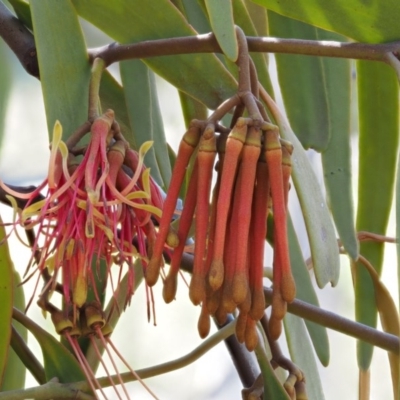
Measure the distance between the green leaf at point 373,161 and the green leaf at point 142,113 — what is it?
0.13 metres

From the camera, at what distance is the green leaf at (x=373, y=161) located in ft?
1.58

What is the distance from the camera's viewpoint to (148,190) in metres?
0.34

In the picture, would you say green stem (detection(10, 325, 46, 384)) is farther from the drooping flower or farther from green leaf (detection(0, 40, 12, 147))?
green leaf (detection(0, 40, 12, 147))

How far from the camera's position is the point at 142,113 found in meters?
0.48

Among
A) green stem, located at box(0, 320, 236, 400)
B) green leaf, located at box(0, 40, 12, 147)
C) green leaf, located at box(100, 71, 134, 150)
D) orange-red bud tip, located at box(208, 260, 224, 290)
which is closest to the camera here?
orange-red bud tip, located at box(208, 260, 224, 290)

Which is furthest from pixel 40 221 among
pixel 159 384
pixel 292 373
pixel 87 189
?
pixel 159 384

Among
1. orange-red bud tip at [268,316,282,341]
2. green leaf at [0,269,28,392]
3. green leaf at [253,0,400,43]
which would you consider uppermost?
green leaf at [253,0,400,43]

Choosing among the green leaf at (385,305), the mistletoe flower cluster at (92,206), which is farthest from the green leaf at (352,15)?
the green leaf at (385,305)

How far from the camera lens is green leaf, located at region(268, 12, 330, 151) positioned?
0.50 metres

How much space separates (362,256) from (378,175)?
0.23 feet

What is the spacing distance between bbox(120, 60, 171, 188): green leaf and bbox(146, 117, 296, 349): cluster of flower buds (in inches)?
6.0

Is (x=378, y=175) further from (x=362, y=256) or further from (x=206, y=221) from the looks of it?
(x=206, y=221)

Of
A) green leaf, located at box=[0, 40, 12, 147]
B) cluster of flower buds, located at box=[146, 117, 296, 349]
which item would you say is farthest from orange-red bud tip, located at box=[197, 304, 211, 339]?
green leaf, located at box=[0, 40, 12, 147]

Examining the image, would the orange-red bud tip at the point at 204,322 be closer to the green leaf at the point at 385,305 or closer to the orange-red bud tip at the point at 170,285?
the orange-red bud tip at the point at 170,285
